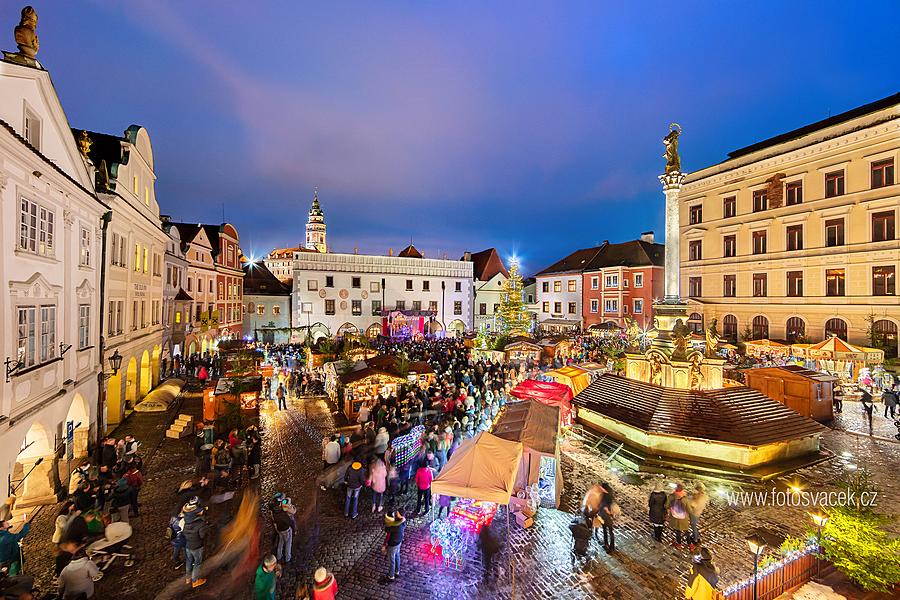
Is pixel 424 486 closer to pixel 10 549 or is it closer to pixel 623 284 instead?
pixel 10 549

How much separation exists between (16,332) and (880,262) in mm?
41928

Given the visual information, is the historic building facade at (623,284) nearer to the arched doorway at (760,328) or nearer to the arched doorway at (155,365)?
the arched doorway at (760,328)

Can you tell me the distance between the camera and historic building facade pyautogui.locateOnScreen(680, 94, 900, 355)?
85.5ft

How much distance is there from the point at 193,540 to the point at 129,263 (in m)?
16.0

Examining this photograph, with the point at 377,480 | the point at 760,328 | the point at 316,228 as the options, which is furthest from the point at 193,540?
the point at 316,228

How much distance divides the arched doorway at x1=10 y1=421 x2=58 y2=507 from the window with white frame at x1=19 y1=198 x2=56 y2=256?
4.64m

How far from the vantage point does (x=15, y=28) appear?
10406 millimetres

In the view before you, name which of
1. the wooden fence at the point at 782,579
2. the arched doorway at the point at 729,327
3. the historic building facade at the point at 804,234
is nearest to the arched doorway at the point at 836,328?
the historic building facade at the point at 804,234

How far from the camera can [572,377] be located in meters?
19.5

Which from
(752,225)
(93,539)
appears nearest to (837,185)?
(752,225)

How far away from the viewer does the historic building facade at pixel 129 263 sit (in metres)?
16.1

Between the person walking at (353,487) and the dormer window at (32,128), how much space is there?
1127 cm

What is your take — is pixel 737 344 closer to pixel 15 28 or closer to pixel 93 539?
pixel 93 539

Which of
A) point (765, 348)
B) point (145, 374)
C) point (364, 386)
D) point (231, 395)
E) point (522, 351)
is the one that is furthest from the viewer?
point (765, 348)
